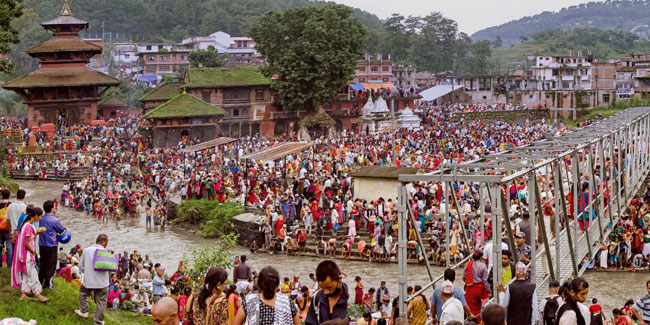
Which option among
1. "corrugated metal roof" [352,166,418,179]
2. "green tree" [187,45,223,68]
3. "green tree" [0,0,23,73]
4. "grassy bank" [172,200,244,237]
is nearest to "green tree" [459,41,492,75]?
"green tree" [187,45,223,68]

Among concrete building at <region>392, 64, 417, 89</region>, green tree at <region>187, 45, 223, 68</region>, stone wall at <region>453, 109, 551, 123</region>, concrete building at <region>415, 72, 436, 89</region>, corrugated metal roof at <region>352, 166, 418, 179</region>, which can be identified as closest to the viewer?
corrugated metal roof at <region>352, 166, 418, 179</region>

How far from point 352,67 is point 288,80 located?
4033 mm

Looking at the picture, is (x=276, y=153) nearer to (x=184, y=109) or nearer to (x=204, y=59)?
(x=184, y=109)

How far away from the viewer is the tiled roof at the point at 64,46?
47375 millimetres

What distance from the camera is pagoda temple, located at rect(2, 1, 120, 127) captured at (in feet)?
154

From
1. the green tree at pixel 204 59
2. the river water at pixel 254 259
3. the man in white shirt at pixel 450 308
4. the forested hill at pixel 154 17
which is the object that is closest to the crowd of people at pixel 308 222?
the man in white shirt at pixel 450 308

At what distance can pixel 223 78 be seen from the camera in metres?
50.7

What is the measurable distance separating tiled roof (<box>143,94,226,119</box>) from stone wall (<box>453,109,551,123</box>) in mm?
20229

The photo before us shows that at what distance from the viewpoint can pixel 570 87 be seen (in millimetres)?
70062

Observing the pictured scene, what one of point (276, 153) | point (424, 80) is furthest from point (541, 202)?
point (424, 80)

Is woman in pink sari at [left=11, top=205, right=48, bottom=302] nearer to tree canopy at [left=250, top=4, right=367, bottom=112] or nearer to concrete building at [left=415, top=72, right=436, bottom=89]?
tree canopy at [left=250, top=4, right=367, bottom=112]

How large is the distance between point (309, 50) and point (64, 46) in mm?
15341

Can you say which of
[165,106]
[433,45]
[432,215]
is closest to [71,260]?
[432,215]

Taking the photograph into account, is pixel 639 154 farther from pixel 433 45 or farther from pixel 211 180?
pixel 433 45
